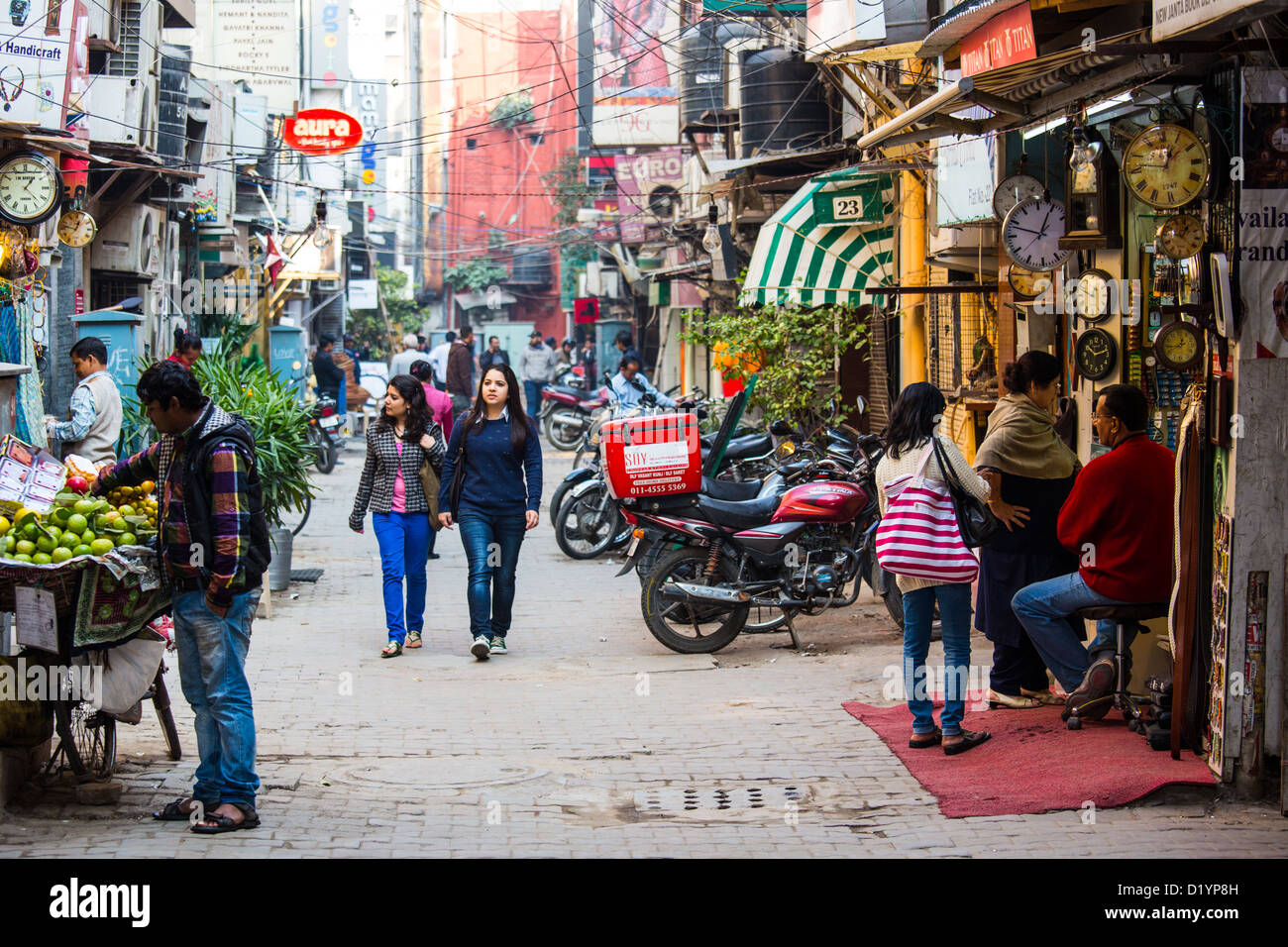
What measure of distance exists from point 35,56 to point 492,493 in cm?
568

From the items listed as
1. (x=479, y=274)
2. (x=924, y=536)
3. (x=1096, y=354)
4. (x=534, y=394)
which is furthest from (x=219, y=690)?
(x=479, y=274)

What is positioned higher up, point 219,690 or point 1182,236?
point 1182,236

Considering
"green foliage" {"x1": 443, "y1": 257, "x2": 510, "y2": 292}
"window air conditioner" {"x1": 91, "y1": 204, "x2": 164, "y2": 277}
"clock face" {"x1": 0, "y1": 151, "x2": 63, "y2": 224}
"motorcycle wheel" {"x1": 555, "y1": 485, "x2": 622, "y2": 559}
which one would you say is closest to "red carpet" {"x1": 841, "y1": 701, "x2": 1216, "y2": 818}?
"motorcycle wheel" {"x1": 555, "y1": 485, "x2": 622, "y2": 559}

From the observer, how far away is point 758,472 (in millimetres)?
13039

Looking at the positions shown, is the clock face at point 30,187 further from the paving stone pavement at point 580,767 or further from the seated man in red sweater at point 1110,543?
the seated man in red sweater at point 1110,543

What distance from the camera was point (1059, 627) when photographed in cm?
703

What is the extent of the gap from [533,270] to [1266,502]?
61.4m

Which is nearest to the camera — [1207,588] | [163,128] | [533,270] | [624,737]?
[1207,588]

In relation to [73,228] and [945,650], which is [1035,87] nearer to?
[945,650]

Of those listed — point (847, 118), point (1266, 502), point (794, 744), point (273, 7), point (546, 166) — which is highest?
point (546, 166)

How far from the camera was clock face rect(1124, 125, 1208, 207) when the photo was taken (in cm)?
600

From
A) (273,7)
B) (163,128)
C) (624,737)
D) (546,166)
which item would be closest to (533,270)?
(546,166)
